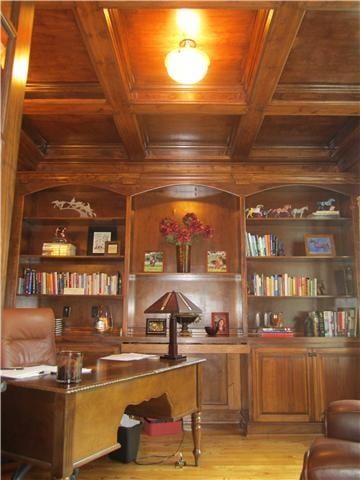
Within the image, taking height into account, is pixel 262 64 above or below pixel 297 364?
above

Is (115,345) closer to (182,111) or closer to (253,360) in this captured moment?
(253,360)

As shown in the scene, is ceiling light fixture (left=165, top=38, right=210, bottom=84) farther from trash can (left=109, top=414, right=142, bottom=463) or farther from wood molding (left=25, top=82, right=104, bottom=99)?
trash can (left=109, top=414, right=142, bottom=463)

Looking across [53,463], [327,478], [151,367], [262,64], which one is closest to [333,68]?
[262,64]

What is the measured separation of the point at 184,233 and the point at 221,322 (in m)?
0.98

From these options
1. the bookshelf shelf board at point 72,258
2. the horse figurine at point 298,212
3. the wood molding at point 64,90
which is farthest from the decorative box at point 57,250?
the horse figurine at point 298,212

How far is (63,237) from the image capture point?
4.21 metres

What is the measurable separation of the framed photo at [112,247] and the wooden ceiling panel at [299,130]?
181cm

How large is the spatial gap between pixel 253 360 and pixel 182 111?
7.52 feet

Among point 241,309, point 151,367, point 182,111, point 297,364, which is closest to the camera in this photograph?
point 151,367

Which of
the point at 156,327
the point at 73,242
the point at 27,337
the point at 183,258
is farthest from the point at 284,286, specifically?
the point at 27,337

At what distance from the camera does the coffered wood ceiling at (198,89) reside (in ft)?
7.64

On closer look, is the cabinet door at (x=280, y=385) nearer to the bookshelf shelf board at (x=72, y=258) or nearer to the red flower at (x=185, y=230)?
the red flower at (x=185, y=230)

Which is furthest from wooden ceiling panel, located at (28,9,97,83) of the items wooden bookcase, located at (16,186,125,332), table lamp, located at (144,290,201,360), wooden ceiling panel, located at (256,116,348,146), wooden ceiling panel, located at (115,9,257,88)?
table lamp, located at (144,290,201,360)

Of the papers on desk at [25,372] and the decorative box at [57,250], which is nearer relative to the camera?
Result: the papers on desk at [25,372]
